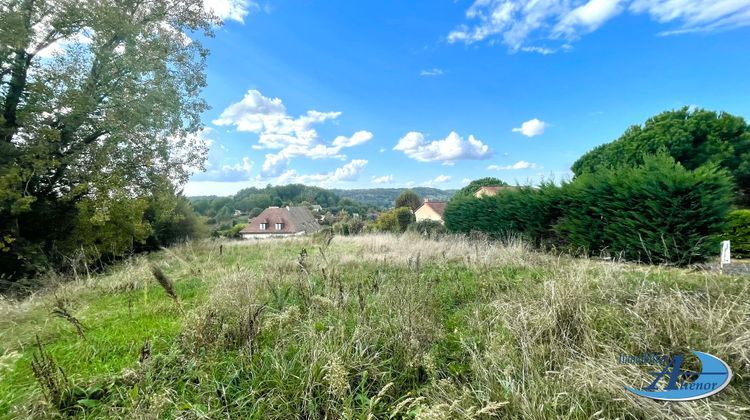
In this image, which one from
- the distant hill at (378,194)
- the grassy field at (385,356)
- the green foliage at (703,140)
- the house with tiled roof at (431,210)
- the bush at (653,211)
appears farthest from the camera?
the distant hill at (378,194)

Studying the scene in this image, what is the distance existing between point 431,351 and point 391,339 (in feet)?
1.12

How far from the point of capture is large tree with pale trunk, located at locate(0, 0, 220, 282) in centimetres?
774

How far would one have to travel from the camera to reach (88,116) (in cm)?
864

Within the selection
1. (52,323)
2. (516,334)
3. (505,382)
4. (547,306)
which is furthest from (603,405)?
(52,323)

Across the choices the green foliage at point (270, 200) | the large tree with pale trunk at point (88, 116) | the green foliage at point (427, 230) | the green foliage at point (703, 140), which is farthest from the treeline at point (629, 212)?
the green foliage at point (270, 200)

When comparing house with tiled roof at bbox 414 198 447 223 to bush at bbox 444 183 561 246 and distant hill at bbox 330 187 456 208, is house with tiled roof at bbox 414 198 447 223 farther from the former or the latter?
distant hill at bbox 330 187 456 208

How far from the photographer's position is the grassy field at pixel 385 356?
5.62 feet

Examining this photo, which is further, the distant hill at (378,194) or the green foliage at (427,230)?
the distant hill at (378,194)

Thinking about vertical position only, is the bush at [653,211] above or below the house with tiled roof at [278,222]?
above

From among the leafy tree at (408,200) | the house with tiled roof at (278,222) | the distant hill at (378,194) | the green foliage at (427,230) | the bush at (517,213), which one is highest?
the distant hill at (378,194)

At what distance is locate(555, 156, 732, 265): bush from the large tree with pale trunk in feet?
43.1

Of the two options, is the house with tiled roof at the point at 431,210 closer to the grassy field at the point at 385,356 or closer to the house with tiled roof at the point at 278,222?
the house with tiled roof at the point at 278,222

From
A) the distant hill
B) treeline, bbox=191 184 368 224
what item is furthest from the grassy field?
A: the distant hill

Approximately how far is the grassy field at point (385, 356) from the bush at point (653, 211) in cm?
291
